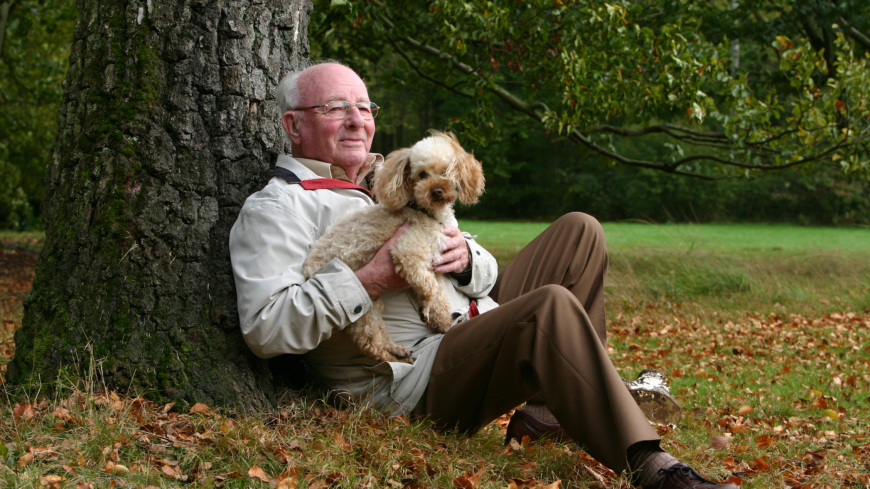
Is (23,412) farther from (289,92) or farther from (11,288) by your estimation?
(11,288)

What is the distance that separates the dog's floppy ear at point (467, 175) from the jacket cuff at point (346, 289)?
23.8 inches

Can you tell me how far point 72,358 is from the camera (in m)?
2.70

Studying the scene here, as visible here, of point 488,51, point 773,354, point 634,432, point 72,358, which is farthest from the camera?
point 488,51

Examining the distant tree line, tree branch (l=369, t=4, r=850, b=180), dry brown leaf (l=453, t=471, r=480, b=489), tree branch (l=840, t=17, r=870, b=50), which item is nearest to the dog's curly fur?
dry brown leaf (l=453, t=471, r=480, b=489)

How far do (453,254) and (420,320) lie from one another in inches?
12.7

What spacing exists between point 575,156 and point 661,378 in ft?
105

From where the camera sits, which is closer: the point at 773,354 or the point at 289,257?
the point at 289,257

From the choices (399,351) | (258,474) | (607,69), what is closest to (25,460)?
(258,474)

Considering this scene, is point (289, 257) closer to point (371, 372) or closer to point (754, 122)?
point (371, 372)

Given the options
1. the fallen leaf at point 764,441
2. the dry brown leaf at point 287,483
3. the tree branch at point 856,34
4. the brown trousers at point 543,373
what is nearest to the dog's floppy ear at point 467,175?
the brown trousers at point 543,373

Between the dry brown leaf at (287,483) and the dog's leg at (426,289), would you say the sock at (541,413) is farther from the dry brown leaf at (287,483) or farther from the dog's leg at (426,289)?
the dry brown leaf at (287,483)

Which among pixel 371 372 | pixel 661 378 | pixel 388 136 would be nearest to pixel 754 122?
pixel 661 378

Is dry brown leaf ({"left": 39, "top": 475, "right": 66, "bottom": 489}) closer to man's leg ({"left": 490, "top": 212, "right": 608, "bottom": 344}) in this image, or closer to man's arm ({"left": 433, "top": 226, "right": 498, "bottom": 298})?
man's arm ({"left": 433, "top": 226, "right": 498, "bottom": 298})

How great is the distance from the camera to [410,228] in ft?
9.57
